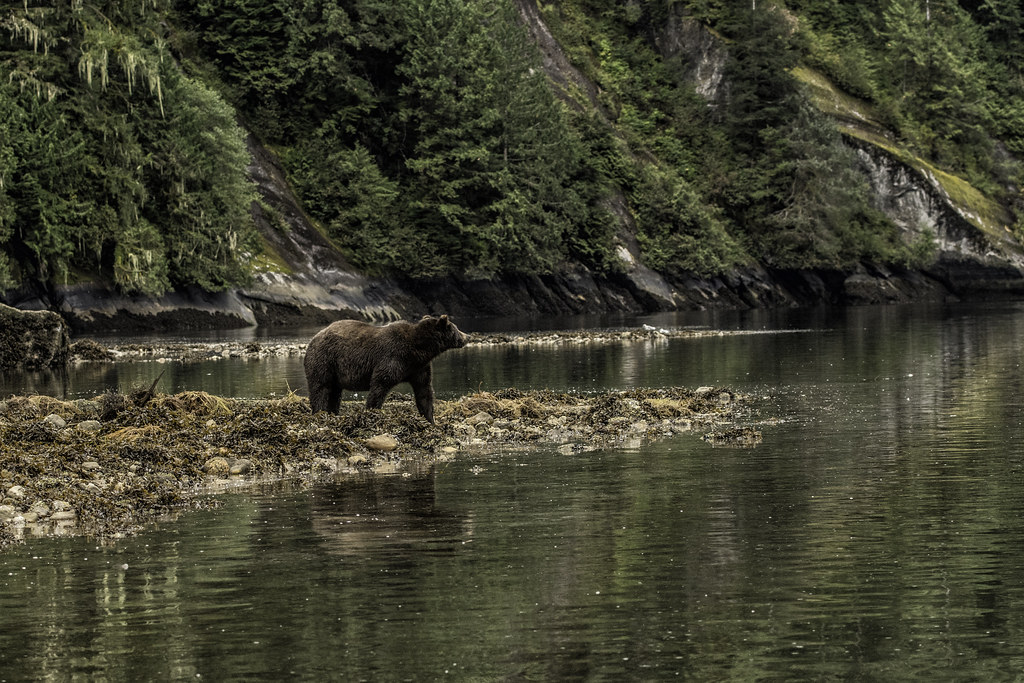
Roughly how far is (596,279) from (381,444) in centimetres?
6989

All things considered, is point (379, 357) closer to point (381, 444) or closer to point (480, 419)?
point (480, 419)

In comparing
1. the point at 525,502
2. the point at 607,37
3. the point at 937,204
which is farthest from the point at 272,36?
the point at 525,502

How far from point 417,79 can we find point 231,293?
877 inches

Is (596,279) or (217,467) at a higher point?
(596,279)

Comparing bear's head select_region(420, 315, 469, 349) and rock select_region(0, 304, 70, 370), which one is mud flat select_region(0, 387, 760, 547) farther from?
rock select_region(0, 304, 70, 370)

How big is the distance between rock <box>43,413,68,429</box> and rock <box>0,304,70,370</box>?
70.2ft

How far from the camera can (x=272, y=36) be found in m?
87.8

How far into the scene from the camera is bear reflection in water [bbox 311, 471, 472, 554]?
1375 centimetres

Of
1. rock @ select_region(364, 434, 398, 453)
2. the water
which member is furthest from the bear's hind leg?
the water

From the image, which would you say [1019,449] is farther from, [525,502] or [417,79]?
[417,79]

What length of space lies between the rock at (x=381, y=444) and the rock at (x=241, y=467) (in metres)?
2.15

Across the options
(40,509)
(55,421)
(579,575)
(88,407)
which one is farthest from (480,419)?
(579,575)

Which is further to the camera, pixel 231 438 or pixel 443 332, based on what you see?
pixel 443 332

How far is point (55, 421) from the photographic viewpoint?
2139 centimetres
